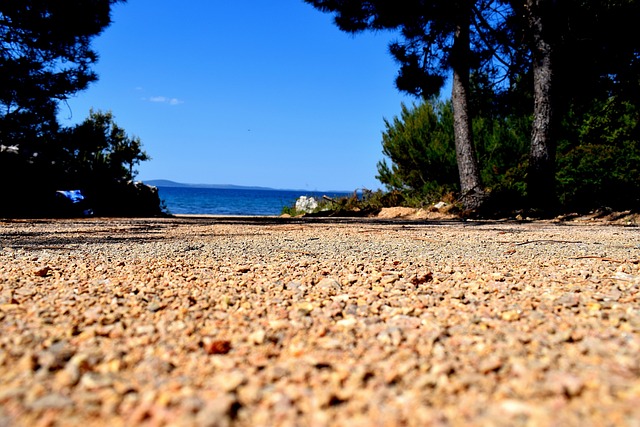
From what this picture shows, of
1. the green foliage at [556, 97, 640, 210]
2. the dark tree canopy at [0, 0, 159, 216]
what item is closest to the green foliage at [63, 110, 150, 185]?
the dark tree canopy at [0, 0, 159, 216]

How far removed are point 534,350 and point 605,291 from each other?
0.75 metres

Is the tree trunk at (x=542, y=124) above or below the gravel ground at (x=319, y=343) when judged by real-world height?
above

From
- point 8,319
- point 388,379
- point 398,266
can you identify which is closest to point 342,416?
point 388,379

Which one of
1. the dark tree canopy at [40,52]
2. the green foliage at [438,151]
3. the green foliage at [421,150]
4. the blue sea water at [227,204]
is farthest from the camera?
the blue sea water at [227,204]

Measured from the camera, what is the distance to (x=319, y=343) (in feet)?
3.71

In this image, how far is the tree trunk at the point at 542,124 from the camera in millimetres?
6496

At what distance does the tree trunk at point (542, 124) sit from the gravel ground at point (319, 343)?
4.67 m

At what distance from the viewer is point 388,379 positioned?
0.92 metres

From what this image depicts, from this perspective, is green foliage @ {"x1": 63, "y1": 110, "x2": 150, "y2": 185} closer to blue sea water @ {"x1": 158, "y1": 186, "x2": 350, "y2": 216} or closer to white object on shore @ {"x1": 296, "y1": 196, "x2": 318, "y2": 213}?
blue sea water @ {"x1": 158, "y1": 186, "x2": 350, "y2": 216}

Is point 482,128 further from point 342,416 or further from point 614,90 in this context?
point 342,416

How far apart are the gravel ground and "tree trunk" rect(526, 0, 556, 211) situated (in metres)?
4.67

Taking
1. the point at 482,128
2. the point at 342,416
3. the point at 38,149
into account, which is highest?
the point at 482,128

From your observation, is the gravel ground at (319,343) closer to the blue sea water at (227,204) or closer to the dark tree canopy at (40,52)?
the dark tree canopy at (40,52)

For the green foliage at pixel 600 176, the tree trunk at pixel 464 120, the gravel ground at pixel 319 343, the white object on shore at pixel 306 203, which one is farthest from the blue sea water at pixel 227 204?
the gravel ground at pixel 319 343
